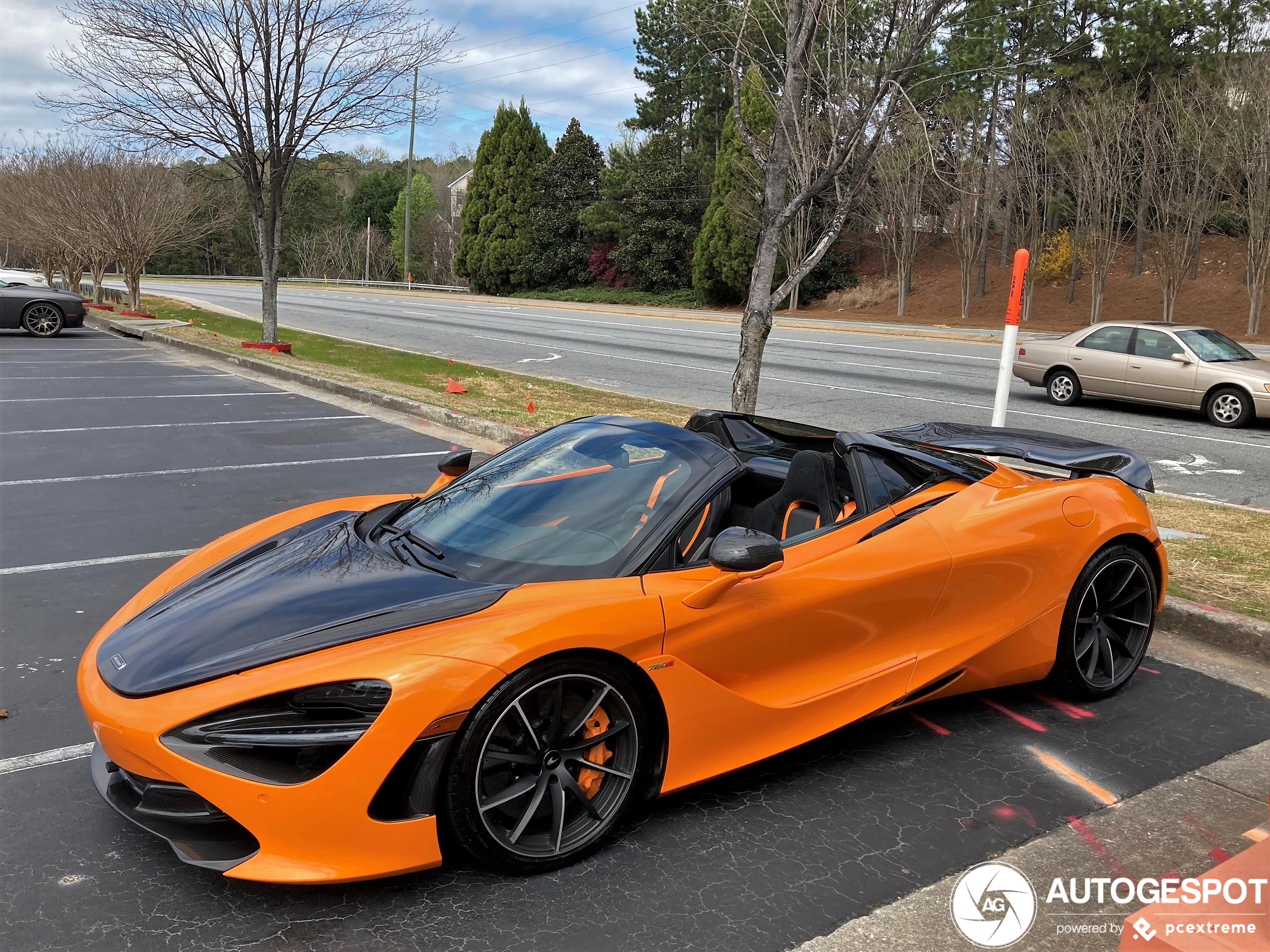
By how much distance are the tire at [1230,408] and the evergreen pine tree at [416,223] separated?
58.4m

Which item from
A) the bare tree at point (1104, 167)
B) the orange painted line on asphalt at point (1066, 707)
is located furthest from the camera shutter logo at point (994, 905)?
the bare tree at point (1104, 167)

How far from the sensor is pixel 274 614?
9.78 ft

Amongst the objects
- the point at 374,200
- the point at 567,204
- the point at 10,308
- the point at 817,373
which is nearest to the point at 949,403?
the point at 817,373

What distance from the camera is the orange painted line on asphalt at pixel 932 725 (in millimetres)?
3914

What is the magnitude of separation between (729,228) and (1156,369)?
29875mm

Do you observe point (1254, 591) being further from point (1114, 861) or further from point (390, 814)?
point (390, 814)

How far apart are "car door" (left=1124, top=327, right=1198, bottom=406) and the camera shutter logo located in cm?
1205

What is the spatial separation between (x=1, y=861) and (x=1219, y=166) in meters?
31.8

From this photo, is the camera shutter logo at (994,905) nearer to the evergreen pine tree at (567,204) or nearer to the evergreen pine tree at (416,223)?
the evergreen pine tree at (567,204)

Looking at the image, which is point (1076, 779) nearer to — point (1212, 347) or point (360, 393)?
point (360, 393)

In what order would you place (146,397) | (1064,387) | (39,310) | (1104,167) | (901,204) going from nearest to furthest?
(146,397)
(1064,387)
(39,310)
(1104,167)
(901,204)

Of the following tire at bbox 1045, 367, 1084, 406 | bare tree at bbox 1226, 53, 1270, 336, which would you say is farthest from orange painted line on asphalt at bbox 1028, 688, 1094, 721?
bare tree at bbox 1226, 53, 1270, 336

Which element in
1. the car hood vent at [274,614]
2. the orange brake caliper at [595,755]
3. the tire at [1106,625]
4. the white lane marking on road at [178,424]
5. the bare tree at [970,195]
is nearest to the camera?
the car hood vent at [274,614]

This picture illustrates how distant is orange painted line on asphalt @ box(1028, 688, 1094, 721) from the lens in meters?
4.10
